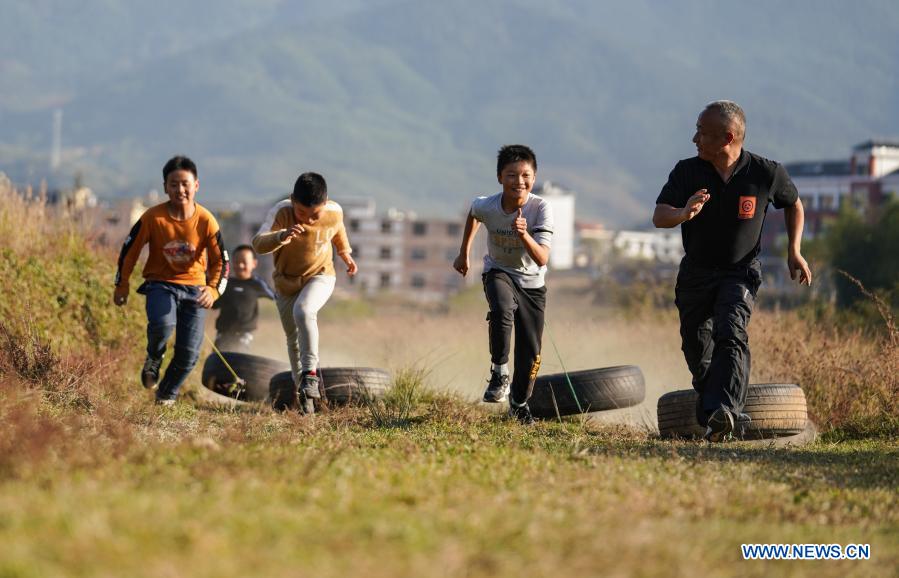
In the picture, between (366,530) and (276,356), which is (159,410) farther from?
(276,356)

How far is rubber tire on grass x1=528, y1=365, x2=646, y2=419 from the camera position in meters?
10.6

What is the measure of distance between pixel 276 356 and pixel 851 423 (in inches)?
440

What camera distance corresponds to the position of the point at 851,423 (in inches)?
411

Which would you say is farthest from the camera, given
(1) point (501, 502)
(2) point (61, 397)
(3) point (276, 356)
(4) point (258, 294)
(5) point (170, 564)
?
(3) point (276, 356)

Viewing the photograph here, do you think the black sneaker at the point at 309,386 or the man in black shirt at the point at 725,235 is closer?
the man in black shirt at the point at 725,235

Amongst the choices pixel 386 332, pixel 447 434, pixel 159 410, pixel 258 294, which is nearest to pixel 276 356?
pixel 386 332

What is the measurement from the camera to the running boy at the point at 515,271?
988 cm

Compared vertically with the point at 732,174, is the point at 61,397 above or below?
below

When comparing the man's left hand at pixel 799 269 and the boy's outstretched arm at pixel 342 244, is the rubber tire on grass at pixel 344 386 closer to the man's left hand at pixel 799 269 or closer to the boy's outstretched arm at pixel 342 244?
the boy's outstretched arm at pixel 342 244

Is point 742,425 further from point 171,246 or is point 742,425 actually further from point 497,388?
point 171,246

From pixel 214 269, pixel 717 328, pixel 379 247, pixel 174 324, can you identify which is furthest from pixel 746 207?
pixel 379 247

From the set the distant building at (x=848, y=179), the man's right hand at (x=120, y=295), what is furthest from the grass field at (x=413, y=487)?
the distant building at (x=848, y=179)

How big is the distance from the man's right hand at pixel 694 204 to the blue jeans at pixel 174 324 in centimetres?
434

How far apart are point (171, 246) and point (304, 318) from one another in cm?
128
